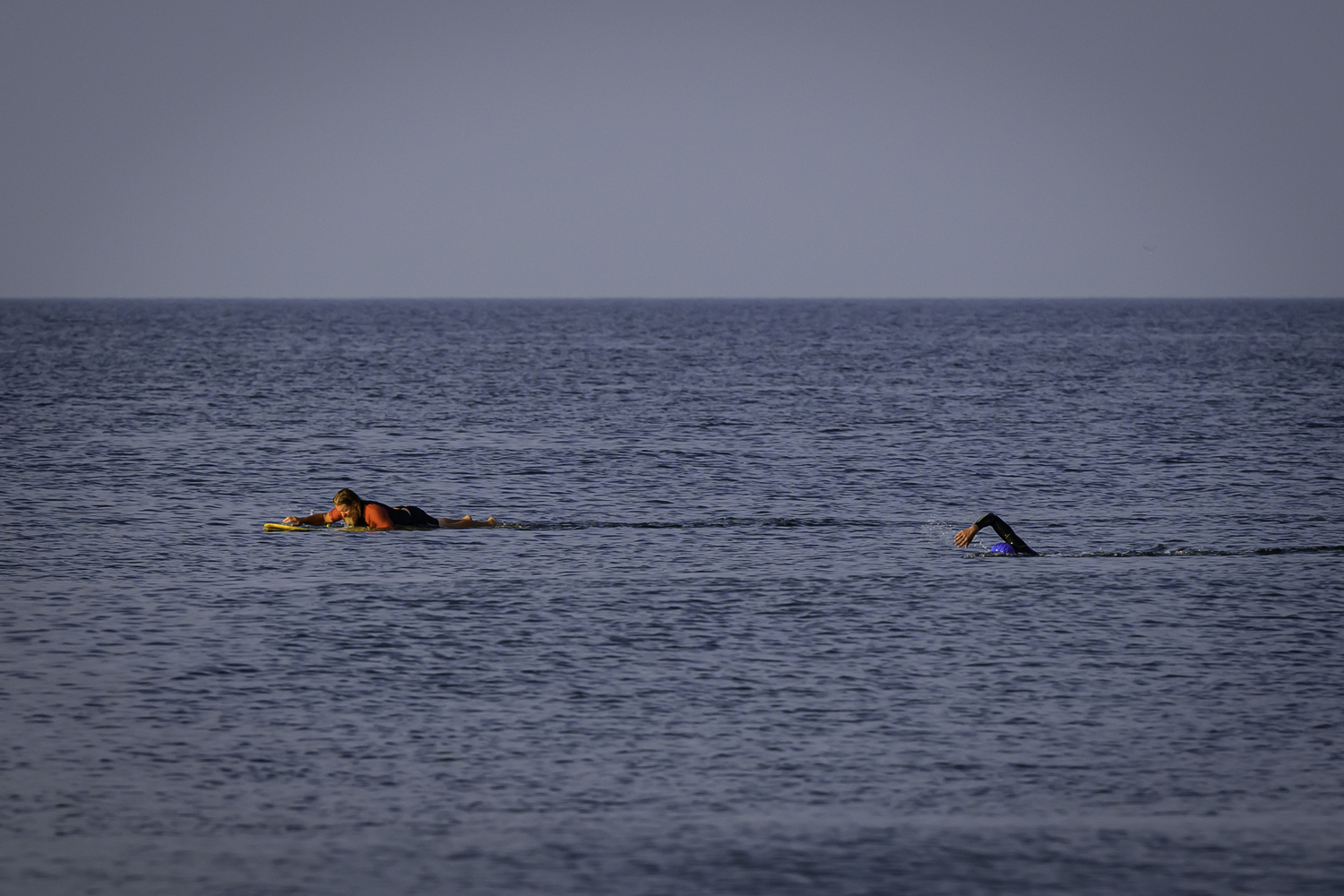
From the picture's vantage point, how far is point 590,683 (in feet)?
65.4

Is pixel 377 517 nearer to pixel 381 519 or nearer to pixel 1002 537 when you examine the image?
pixel 381 519

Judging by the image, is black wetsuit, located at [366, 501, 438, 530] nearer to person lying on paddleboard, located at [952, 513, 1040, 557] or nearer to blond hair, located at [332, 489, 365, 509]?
blond hair, located at [332, 489, 365, 509]

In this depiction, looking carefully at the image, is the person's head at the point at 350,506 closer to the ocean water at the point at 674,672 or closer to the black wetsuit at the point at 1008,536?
the ocean water at the point at 674,672

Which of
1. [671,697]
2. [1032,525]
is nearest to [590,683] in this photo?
[671,697]

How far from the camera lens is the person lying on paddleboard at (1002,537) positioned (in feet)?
89.2

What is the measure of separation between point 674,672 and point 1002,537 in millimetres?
10143

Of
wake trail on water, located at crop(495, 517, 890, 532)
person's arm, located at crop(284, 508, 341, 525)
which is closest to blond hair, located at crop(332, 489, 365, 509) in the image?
person's arm, located at crop(284, 508, 341, 525)

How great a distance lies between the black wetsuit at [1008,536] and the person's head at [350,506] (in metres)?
12.4

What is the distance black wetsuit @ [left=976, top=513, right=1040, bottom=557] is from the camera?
90.1 feet

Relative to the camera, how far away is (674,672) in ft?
67.2

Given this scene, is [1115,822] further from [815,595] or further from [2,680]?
[2,680]

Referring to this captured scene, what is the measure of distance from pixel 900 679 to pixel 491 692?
5.32 meters

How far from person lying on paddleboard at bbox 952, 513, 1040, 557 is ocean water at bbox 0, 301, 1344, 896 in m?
0.39

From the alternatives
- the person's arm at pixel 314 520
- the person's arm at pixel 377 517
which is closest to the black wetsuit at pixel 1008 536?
the person's arm at pixel 377 517
